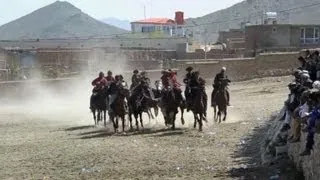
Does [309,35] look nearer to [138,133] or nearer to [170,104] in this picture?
[170,104]

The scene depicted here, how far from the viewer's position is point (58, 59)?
5672 centimetres

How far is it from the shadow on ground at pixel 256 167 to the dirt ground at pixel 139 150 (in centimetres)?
2

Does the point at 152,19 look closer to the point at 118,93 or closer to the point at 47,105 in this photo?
the point at 47,105

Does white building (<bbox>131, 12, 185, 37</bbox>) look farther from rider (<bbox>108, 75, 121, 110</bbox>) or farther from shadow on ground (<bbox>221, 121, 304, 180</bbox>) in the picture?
shadow on ground (<bbox>221, 121, 304, 180</bbox>)

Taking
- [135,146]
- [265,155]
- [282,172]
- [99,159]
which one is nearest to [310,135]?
[282,172]

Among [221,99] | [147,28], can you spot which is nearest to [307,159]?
[221,99]

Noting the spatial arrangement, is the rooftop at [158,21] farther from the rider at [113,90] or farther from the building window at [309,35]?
the rider at [113,90]

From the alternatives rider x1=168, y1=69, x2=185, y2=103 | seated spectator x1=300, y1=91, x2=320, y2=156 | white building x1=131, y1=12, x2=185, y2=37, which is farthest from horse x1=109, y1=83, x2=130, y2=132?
white building x1=131, y1=12, x2=185, y2=37

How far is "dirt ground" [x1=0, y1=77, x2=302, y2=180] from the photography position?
15234 mm

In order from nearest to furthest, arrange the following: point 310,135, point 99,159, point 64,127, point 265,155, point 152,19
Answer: point 310,135, point 265,155, point 99,159, point 64,127, point 152,19

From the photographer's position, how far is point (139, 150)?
722 inches

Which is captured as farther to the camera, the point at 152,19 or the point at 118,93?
the point at 152,19

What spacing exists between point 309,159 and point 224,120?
12.8 metres

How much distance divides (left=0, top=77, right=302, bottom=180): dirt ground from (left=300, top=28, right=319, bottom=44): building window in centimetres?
3134
